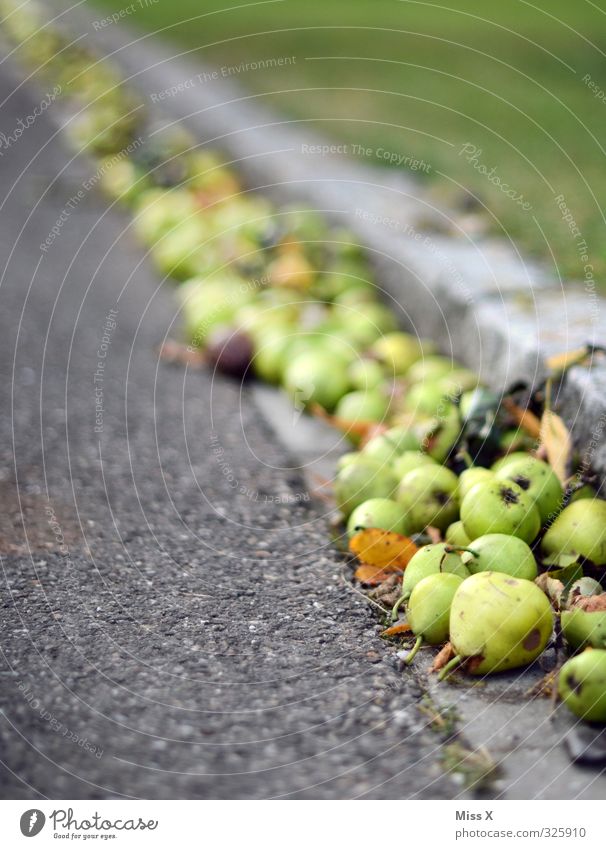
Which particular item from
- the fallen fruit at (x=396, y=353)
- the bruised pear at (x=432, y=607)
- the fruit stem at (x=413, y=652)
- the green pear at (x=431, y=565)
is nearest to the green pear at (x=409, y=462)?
the green pear at (x=431, y=565)

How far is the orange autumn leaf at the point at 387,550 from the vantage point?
2.69 meters

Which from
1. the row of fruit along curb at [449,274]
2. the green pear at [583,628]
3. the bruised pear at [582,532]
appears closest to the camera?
the green pear at [583,628]

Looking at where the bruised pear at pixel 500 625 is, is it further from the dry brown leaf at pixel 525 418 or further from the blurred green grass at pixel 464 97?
the blurred green grass at pixel 464 97

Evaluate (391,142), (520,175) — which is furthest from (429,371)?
(391,142)

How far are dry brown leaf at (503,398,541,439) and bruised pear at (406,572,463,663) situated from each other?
870 mm

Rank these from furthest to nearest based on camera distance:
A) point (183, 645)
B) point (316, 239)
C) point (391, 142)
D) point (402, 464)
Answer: point (391, 142) < point (316, 239) < point (402, 464) < point (183, 645)

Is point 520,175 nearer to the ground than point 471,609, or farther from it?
farther from it

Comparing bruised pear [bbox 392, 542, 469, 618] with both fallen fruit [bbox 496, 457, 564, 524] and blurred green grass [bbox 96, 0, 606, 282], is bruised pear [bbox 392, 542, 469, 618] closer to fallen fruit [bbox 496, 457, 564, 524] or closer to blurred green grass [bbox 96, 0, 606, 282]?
fallen fruit [bbox 496, 457, 564, 524]

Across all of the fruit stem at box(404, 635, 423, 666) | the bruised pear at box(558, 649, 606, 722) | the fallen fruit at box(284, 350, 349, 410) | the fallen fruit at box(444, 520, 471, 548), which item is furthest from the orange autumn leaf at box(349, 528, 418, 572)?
the fallen fruit at box(284, 350, 349, 410)

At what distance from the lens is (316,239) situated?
5473 millimetres

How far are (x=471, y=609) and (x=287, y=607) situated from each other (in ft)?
1.90

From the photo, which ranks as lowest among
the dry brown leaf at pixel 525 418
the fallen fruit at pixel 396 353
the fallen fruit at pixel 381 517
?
the fallen fruit at pixel 381 517

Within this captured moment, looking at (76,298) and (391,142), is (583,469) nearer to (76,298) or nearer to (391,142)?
(76,298)

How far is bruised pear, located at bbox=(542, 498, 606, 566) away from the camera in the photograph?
8.11 feet
